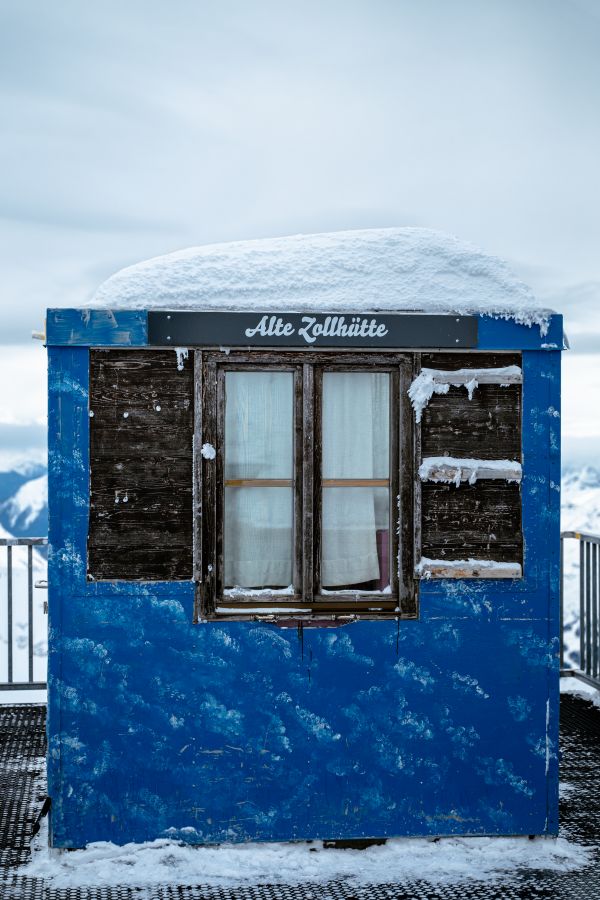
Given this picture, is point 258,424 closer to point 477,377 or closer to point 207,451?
point 207,451

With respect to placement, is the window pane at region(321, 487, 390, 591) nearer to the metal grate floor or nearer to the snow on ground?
the metal grate floor

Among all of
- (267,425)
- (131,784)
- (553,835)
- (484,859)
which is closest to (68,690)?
(131,784)

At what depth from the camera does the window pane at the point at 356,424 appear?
554cm

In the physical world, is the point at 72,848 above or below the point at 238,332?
below

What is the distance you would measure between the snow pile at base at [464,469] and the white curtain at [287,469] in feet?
0.91

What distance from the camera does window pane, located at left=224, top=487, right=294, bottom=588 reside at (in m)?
5.53

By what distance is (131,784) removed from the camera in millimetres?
5344

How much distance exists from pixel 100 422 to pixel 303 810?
2526 mm

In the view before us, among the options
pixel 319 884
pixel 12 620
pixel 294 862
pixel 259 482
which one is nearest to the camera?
pixel 319 884

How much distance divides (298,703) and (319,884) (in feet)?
3.14

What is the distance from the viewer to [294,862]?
5.29 m

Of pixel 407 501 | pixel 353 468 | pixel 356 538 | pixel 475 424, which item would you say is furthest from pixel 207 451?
pixel 475 424

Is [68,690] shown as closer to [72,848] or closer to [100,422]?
[72,848]

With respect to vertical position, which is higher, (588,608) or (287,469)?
(287,469)
